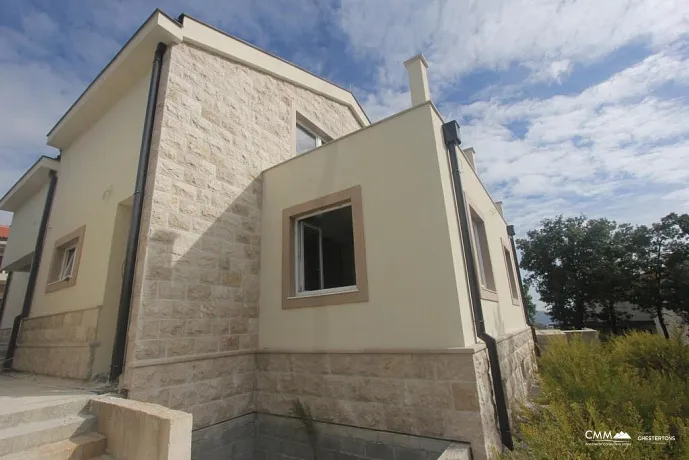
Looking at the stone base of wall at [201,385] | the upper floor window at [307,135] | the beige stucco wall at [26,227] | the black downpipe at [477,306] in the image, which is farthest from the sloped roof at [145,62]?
the stone base of wall at [201,385]

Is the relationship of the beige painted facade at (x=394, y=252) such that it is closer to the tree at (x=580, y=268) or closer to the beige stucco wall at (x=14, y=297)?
the beige stucco wall at (x=14, y=297)

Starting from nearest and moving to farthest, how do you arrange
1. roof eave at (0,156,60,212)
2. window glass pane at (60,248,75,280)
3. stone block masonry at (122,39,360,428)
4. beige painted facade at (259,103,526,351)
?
beige painted facade at (259,103,526,351)
stone block masonry at (122,39,360,428)
window glass pane at (60,248,75,280)
roof eave at (0,156,60,212)

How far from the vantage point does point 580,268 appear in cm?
2711

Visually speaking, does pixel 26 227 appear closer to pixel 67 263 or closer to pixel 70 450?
pixel 67 263

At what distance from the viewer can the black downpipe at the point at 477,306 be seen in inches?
171

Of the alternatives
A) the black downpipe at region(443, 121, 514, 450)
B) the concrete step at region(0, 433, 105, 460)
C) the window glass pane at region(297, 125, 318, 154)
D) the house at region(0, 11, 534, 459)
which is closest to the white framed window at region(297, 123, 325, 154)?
the window glass pane at region(297, 125, 318, 154)

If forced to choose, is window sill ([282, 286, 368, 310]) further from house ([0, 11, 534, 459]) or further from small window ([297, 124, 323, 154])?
small window ([297, 124, 323, 154])

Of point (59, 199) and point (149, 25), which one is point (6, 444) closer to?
point (149, 25)

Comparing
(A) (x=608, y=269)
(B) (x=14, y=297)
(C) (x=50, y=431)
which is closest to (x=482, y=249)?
(C) (x=50, y=431)

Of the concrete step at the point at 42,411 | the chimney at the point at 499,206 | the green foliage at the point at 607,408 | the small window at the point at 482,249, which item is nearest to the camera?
the green foliage at the point at 607,408

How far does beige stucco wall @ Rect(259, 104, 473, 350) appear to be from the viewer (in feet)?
14.1

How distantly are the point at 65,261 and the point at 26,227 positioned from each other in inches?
177

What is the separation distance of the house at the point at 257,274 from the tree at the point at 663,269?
24.7 metres

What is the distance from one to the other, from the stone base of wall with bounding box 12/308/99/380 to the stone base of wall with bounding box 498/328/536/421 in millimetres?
6201
